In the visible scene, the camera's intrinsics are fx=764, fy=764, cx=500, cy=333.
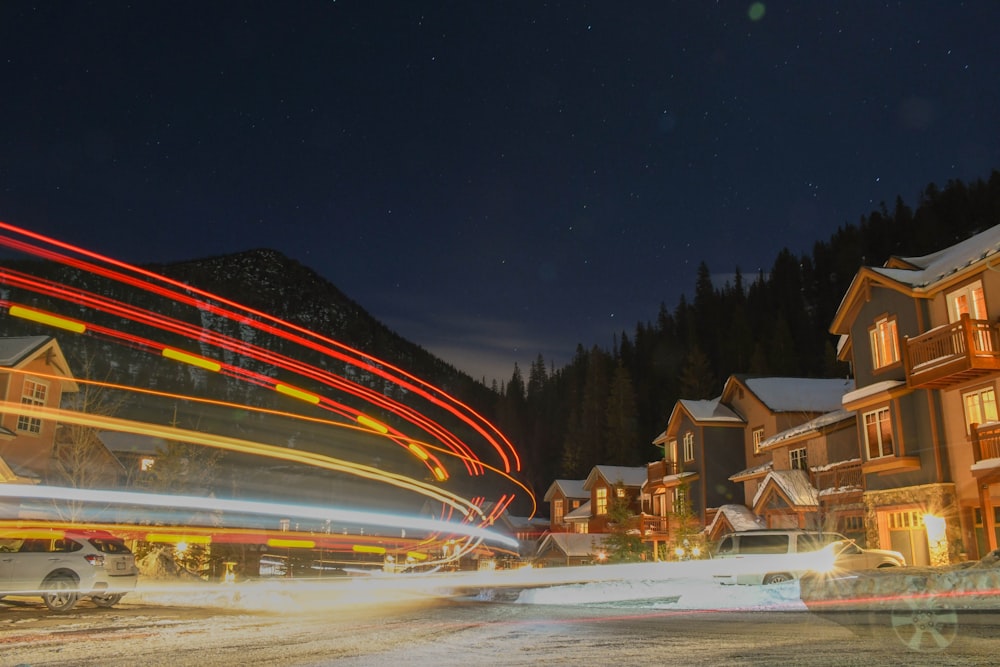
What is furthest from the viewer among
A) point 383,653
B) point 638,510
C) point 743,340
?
point 743,340

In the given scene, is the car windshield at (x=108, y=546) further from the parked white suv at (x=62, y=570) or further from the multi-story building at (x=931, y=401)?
the multi-story building at (x=931, y=401)

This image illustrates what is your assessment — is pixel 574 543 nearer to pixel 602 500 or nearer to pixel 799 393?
pixel 602 500

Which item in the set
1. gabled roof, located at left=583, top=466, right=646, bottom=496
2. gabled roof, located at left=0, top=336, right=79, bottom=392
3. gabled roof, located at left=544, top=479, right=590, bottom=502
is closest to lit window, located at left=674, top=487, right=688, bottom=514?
gabled roof, located at left=583, top=466, right=646, bottom=496

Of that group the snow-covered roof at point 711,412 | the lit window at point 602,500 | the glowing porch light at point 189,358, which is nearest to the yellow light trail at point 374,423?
the glowing porch light at point 189,358

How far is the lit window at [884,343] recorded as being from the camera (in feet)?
90.7

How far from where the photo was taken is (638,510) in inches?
2443

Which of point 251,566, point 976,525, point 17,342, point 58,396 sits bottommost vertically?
point 251,566

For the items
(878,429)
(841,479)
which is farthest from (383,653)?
(841,479)

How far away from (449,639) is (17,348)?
3420 cm

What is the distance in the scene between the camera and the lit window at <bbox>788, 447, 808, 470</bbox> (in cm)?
3669

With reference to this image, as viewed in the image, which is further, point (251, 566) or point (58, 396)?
point (58, 396)

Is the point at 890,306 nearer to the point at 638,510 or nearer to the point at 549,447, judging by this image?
the point at 638,510

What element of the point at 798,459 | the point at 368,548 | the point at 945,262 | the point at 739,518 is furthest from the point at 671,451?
the point at 945,262

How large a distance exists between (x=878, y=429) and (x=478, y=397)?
419 ft
